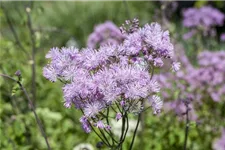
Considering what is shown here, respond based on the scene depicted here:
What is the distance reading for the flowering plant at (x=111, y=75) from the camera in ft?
6.92

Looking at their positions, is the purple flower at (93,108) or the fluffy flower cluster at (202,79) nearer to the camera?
the purple flower at (93,108)

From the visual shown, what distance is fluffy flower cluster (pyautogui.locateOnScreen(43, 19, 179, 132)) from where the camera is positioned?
2.11 m

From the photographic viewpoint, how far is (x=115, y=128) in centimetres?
430

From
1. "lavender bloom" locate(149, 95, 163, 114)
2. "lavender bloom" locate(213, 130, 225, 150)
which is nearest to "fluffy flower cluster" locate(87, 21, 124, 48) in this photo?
"lavender bloom" locate(213, 130, 225, 150)

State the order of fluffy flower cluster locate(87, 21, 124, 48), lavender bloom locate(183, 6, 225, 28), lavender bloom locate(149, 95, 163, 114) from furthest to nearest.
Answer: lavender bloom locate(183, 6, 225, 28) → fluffy flower cluster locate(87, 21, 124, 48) → lavender bloom locate(149, 95, 163, 114)

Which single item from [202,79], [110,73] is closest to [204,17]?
[202,79]

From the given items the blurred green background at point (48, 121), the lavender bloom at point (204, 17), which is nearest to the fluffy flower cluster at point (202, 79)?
the blurred green background at point (48, 121)

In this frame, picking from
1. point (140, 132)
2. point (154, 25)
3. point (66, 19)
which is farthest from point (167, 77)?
point (66, 19)

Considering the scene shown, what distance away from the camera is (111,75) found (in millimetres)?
2107

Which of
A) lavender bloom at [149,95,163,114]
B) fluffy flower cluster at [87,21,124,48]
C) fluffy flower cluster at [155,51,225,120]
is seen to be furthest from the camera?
fluffy flower cluster at [155,51,225,120]

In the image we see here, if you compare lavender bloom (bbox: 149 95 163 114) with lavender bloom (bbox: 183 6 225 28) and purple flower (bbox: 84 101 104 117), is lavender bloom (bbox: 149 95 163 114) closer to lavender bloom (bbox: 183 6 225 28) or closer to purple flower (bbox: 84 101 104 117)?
purple flower (bbox: 84 101 104 117)

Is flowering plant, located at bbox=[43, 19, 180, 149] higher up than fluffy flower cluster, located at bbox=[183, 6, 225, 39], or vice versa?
fluffy flower cluster, located at bbox=[183, 6, 225, 39]

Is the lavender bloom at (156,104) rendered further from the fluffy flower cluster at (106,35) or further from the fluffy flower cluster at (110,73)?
the fluffy flower cluster at (106,35)

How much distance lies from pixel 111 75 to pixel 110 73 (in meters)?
0.02
